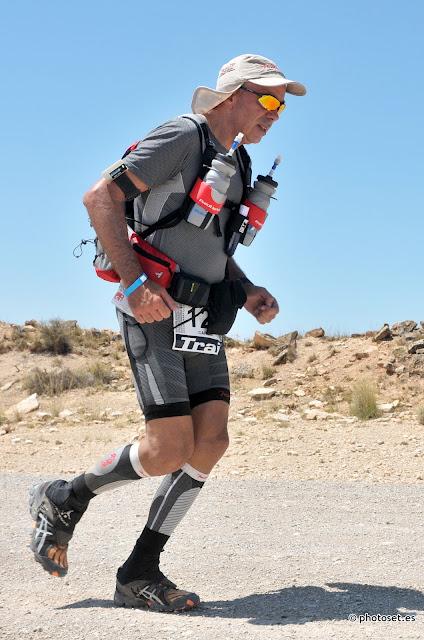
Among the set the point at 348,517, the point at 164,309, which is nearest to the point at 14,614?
the point at 164,309

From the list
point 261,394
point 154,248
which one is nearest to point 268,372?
point 261,394

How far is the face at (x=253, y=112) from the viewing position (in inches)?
166

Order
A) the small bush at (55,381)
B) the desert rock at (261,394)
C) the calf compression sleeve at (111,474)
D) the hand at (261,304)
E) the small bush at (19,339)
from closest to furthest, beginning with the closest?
the calf compression sleeve at (111,474) < the hand at (261,304) < the desert rock at (261,394) < the small bush at (55,381) < the small bush at (19,339)

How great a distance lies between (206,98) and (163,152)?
1.56 feet

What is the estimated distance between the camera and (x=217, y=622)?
12.7ft

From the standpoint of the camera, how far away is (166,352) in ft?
13.5

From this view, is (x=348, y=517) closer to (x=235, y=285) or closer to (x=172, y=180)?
(x=235, y=285)

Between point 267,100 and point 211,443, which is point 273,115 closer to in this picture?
point 267,100

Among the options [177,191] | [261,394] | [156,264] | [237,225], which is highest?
[177,191]

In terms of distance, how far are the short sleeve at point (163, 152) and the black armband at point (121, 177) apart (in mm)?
32

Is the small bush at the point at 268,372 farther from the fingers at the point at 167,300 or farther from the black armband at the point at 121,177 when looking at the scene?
the black armband at the point at 121,177

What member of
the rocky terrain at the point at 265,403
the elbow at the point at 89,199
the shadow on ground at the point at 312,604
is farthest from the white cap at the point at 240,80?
the rocky terrain at the point at 265,403

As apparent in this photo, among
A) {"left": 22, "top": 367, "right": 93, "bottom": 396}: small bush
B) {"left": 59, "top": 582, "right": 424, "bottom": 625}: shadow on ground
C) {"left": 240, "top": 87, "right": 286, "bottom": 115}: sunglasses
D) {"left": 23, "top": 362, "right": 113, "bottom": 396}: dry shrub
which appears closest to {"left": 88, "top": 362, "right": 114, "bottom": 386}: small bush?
{"left": 23, "top": 362, "right": 113, "bottom": 396}: dry shrub

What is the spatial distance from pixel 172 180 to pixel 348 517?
3.52m
